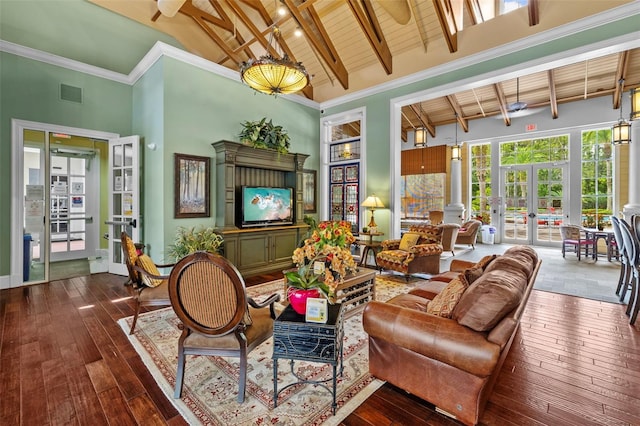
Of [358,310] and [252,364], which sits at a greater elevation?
[358,310]

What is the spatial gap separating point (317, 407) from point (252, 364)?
75 cm

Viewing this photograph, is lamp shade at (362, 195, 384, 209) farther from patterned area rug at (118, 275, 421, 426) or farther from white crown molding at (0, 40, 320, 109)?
white crown molding at (0, 40, 320, 109)

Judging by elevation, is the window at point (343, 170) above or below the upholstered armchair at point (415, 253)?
above

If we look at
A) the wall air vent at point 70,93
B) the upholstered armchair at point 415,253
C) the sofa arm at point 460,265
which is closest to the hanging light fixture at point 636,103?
the upholstered armchair at point 415,253

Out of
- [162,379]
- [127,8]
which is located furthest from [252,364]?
[127,8]

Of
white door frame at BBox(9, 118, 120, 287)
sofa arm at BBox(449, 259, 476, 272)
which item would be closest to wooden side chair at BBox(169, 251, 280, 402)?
sofa arm at BBox(449, 259, 476, 272)

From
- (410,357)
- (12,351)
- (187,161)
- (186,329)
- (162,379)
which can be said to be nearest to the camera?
(410,357)

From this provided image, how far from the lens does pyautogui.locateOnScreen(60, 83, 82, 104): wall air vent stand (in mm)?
4750

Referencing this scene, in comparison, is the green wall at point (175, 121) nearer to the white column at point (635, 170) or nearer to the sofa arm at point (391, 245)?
the sofa arm at point (391, 245)

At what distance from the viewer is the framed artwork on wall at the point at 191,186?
182 inches

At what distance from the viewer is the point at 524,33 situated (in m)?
4.34

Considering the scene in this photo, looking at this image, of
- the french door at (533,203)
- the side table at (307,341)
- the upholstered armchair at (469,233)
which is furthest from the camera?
the french door at (533,203)

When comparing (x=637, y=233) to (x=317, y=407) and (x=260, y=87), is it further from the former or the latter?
(x=260, y=87)

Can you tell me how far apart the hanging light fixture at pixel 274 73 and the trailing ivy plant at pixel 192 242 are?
96.4 inches
